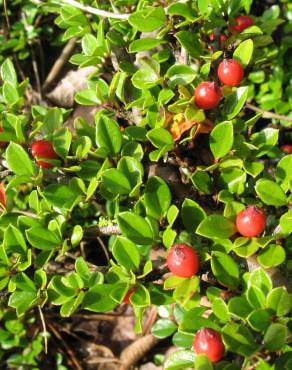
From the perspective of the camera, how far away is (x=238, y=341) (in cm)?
139

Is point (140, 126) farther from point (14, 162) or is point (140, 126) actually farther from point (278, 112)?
point (278, 112)

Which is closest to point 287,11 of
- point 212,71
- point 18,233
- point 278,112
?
point 278,112

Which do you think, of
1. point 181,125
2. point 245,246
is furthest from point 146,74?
point 245,246

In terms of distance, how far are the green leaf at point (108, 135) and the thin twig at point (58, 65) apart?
5.87ft

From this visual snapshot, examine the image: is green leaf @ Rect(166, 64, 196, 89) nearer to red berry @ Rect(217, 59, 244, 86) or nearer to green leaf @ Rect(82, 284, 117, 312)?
red berry @ Rect(217, 59, 244, 86)

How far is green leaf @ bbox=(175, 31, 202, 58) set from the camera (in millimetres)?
1803

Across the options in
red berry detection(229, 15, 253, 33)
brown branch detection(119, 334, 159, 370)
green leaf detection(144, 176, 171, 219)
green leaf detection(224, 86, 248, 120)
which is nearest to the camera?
green leaf detection(144, 176, 171, 219)

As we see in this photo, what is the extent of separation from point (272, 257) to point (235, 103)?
1.78ft

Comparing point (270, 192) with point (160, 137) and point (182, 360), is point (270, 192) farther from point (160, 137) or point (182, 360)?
point (182, 360)

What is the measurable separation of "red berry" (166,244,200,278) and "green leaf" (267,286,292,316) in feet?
0.72

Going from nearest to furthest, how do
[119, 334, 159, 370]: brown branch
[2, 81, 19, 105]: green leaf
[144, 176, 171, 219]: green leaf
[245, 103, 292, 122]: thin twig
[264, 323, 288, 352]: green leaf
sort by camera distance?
[264, 323, 288, 352]: green leaf
[144, 176, 171, 219]: green leaf
[2, 81, 19, 105]: green leaf
[245, 103, 292, 122]: thin twig
[119, 334, 159, 370]: brown branch

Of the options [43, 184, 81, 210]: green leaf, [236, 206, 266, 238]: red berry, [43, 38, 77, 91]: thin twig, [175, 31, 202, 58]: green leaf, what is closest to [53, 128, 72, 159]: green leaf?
[43, 184, 81, 210]: green leaf

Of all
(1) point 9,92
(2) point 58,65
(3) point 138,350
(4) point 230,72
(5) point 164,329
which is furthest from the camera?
(2) point 58,65

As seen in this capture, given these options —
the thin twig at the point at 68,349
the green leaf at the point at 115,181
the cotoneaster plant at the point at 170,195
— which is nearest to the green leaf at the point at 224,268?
the cotoneaster plant at the point at 170,195
